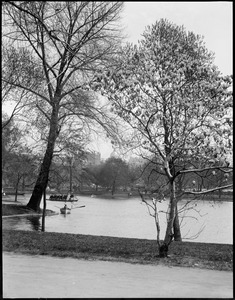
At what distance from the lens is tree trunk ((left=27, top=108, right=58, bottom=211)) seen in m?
18.1

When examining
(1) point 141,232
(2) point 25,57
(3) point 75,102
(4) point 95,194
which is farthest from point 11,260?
(4) point 95,194

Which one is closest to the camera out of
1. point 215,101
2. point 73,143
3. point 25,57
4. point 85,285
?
point 85,285

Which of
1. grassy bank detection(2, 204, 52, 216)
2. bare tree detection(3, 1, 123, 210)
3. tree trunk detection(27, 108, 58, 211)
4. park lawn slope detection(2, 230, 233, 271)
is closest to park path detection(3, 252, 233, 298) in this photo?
park lawn slope detection(2, 230, 233, 271)

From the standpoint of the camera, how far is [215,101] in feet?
34.2

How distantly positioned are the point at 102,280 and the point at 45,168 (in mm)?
13114

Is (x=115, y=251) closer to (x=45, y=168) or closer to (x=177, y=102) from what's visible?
(x=177, y=102)

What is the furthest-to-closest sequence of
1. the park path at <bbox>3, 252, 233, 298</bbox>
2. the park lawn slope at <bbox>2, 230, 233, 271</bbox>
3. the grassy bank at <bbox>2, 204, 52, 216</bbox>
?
the grassy bank at <bbox>2, 204, 52, 216</bbox>
the park lawn slope at <bbox>2, 230, 233, 271</bbox>
the park path at <bbox>3, 252, 233, 298</bbox>

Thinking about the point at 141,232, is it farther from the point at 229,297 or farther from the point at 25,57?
the point at 229,297

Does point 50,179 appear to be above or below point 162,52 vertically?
below

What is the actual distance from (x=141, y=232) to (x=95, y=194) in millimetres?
35028

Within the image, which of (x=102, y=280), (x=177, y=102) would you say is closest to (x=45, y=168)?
(x=177, y=102)

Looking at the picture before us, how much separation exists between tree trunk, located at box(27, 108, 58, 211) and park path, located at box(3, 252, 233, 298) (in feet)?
31.2

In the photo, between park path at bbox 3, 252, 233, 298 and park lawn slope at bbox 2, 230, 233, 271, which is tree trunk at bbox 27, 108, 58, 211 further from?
park path at bbox 3, 252, 233, 298

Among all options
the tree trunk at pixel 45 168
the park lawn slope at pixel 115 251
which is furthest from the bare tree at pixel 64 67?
the park lawn slope at pixel 115 251
